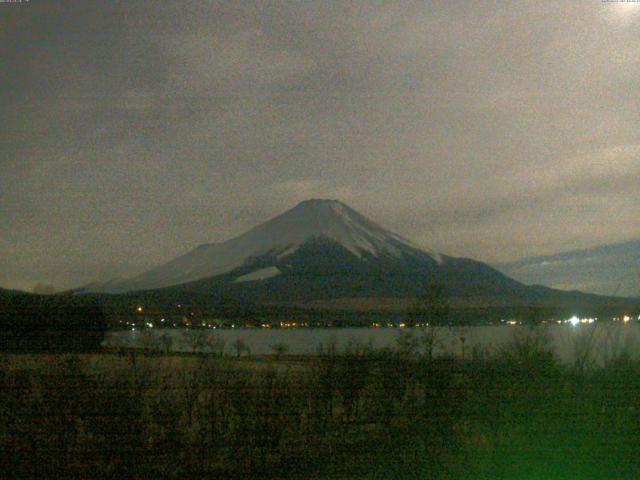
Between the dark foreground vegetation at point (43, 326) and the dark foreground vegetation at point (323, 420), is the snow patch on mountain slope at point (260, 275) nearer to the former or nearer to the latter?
the dark foreground vegetation at point (43, 326)

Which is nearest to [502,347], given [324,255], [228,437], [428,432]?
[428,432]

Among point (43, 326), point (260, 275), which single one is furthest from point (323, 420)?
point (260, 275)

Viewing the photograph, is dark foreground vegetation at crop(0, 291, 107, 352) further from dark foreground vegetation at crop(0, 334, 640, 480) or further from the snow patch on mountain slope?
the snow patch on mountain slope

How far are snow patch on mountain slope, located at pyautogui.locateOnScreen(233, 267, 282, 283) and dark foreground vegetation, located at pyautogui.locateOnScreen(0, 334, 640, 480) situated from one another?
50.7 m

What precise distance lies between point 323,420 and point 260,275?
178 ft

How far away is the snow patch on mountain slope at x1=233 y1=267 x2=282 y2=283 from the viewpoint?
200 feet

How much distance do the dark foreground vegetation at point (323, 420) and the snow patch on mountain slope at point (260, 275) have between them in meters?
50.7

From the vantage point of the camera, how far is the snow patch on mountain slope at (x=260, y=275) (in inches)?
2404

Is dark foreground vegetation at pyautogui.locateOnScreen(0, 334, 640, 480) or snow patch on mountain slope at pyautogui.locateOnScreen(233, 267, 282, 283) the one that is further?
snow patch on mountain slope at pyautogui.locateOnScreen(233, 267, 282, 283)

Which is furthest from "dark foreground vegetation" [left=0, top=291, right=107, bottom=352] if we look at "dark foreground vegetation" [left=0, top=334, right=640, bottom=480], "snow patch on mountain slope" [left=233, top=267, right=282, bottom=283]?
"snow patch on mountain slope" [left=233, top=267, right=282, bottom=283]

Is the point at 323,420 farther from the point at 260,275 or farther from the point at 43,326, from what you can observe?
the point at 260,275

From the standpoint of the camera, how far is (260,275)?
63.3 m

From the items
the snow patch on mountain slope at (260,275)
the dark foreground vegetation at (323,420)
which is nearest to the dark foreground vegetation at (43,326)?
the dark foreground vegetation at (323,420)

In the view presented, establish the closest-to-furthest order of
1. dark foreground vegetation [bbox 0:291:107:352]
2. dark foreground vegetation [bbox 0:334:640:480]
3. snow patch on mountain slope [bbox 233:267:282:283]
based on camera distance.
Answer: dark foreground vegetation [bbox 0:334:640:480] < dark foreground vegetation [bbox 0:291:107:352] < snow patch on mountain slope [bbox 233:267:282:283]
